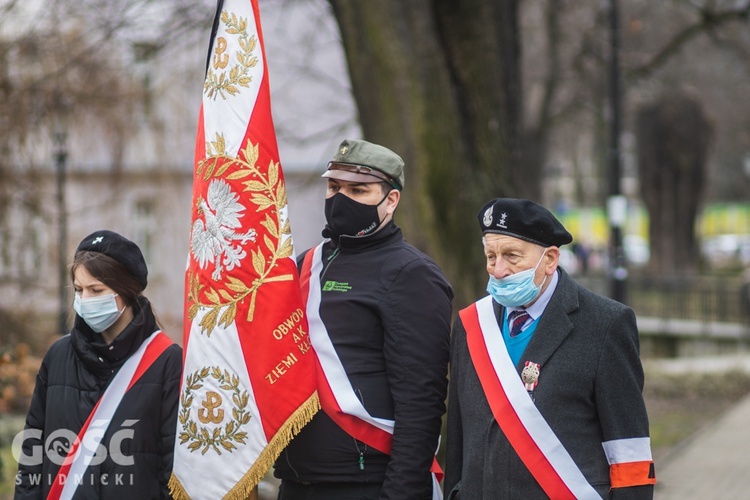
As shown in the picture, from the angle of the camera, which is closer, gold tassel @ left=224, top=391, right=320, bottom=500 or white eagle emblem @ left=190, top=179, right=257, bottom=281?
gold tassel @ left=224, top=391, right=320, bottom=500

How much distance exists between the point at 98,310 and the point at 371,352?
3.39 feet

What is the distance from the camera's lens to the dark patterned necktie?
11.3 feet

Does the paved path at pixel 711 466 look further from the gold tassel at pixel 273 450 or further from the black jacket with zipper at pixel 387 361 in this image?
the gold tassel at pixel 273 450

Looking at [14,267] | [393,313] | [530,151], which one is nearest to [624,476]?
[393,313]

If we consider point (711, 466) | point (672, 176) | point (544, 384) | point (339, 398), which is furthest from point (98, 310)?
point (672, 176)

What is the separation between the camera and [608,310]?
3.31 m

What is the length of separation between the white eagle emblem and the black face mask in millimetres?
325

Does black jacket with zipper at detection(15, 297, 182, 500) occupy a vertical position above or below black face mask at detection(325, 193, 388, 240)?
below

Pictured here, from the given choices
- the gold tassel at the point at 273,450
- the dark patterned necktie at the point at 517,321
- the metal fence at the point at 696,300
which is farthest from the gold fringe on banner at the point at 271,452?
the metal fence at the point at 696,300

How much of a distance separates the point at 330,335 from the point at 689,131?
81.2ft

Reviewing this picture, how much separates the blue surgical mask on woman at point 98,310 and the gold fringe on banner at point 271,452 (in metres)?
0.63

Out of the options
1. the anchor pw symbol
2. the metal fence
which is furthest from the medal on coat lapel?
the metal fence

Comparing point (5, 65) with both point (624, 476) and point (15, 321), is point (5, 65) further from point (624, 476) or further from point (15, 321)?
point (624, 476)

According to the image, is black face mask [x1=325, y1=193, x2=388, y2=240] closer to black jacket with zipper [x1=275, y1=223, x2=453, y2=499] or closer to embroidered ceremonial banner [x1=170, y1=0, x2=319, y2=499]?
black jacket with zipper [x1=275, y1=223, x2=453, y2=499]
